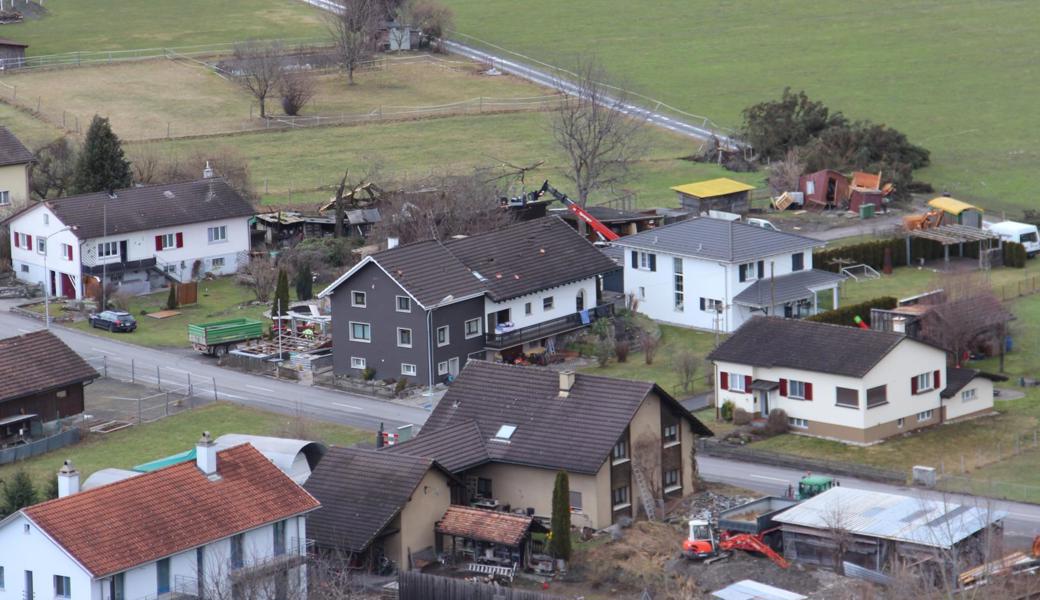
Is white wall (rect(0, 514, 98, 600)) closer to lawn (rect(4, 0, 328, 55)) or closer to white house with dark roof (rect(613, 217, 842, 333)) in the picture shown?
white house with dark roof (rect(613, 217, 842, 333))

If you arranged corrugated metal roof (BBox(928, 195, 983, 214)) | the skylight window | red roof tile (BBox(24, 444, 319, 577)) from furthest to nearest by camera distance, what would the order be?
corrugated metal roof (BBox(928, 195, 983, 214)) < the skylight window < red roof tile (BBox(24, 444, 319, 577))

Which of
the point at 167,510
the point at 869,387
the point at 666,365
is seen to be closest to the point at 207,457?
the point at 167,510

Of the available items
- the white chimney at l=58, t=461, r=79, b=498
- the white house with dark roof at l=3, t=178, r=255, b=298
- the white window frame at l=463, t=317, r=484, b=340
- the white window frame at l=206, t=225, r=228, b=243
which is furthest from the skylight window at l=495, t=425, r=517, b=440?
the white window frame at l=206, t=225, r=228, b=243

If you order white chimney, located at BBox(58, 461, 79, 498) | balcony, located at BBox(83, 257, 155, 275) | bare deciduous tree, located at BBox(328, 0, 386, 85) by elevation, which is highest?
bare deciduous tree, located at BBox(328, 0, 386, 85)

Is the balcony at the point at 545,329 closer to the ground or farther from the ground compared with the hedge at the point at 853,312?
closer to the ground

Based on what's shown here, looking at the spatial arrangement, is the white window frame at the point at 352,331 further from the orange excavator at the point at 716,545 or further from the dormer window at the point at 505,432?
the orange excavator at the point at 716,545

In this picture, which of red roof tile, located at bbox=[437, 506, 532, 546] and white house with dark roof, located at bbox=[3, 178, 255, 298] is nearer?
red roof tile, located at bbox=[437, 506, 532, 546]

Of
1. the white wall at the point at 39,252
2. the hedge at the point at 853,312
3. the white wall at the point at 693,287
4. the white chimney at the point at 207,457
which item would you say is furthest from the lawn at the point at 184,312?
the white chimney at the point at 207,457

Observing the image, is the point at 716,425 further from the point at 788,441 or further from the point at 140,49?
the point at 140,49
